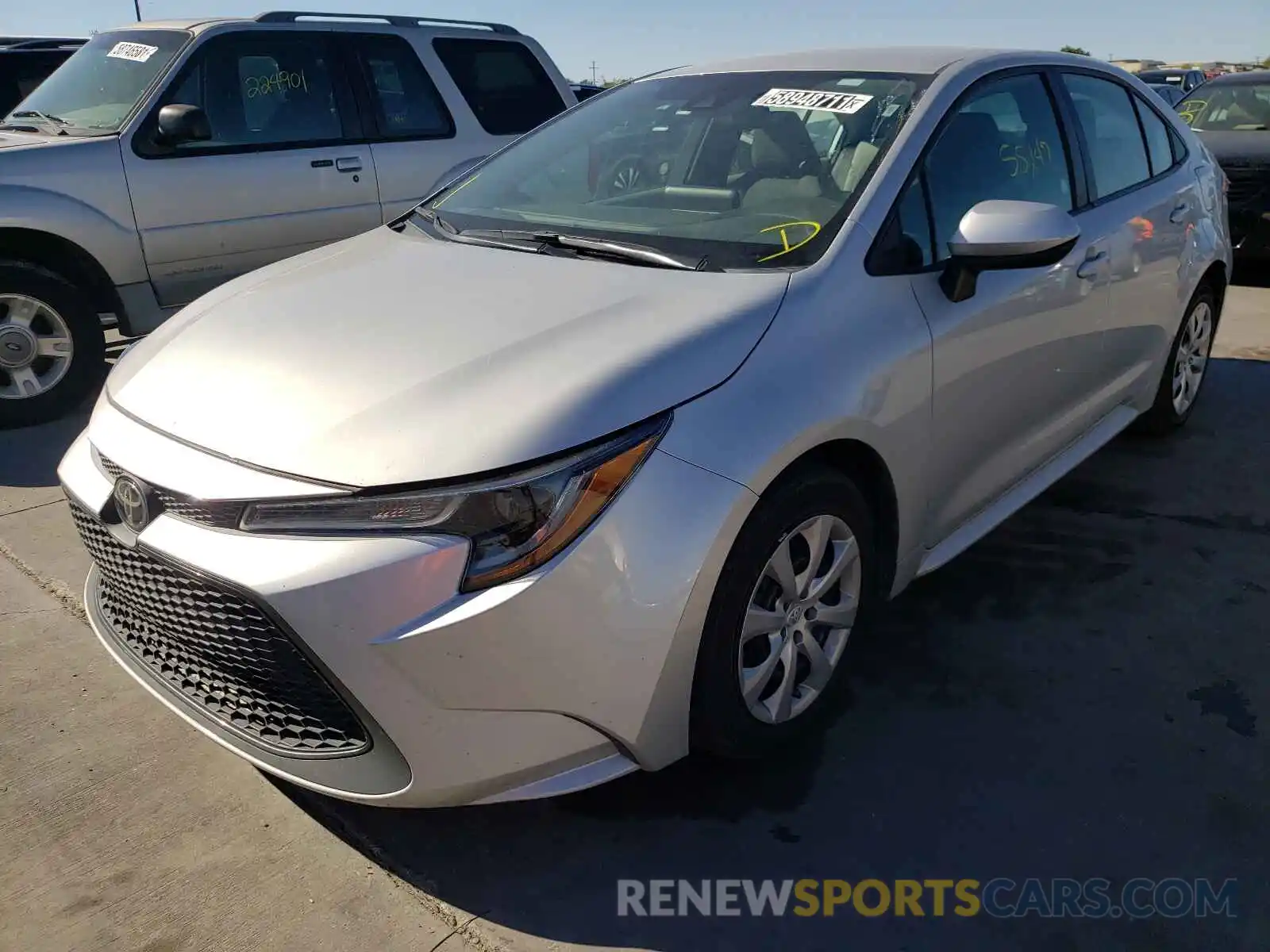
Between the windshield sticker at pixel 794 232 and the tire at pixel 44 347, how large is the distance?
3927 millimetres

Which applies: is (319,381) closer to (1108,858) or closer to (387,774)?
(387,774)

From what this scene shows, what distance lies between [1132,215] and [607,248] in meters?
2.10

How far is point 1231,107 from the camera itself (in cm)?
900

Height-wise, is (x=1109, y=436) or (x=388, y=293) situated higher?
(x=388, y=293)

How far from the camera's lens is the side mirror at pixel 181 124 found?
16.3ft

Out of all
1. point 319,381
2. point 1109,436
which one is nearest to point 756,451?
point 319,381

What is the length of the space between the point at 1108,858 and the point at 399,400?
1776 mm

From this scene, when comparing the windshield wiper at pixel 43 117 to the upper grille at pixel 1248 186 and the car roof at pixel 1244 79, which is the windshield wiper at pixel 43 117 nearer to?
the upper grille at pixel 1248 186

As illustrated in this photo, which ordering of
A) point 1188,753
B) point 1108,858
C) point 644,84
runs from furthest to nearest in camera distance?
point 644,84
point 1188,753
point 1108,858

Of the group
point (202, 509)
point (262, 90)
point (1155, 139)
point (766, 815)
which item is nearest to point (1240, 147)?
point (1155, 139)

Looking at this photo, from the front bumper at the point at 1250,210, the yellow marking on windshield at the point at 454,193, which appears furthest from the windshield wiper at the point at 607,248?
the front bumper at the point at 1250,210

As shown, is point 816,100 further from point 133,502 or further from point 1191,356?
point 1191,356

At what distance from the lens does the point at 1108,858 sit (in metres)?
2.19

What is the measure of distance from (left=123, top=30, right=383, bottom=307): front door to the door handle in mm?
3976
